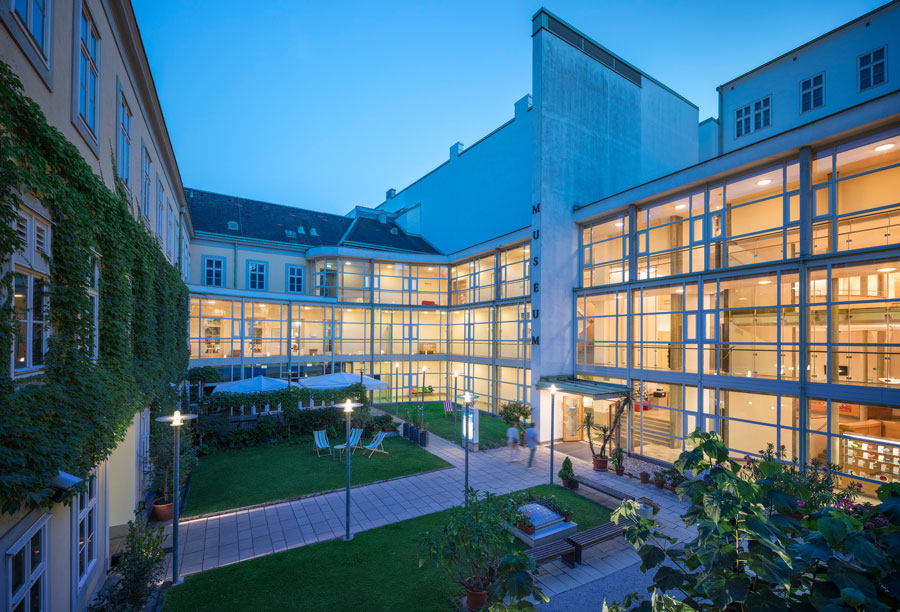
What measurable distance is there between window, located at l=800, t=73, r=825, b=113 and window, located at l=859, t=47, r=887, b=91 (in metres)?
1.27

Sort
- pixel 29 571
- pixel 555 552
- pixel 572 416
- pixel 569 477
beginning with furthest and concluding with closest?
pixel 572 416
pixel 569 477
pixel 555 552
pixel 29 571

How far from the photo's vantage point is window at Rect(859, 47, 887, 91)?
48.4ft

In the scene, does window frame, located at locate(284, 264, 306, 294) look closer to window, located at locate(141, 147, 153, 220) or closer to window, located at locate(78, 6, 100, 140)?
window, located at locate(141, 147, 153, 220)

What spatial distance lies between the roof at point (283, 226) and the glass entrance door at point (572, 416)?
17.1 meters

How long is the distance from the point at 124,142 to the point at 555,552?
493 inches

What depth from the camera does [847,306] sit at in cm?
1103

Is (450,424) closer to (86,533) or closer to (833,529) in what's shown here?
(86,533)

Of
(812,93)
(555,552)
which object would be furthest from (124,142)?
(812,93)

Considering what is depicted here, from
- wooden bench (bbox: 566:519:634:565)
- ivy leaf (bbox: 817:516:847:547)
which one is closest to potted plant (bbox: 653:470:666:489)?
wooden bench (bbox: 566:519:634:565)

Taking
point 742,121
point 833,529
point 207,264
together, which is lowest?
point 833,529

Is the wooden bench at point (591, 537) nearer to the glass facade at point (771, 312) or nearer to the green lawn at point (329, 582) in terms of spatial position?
the green lawn at point (329, 582)

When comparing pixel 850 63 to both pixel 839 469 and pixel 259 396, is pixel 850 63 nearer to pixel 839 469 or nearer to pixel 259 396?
pixel 839 469

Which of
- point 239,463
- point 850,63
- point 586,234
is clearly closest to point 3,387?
point 239,463

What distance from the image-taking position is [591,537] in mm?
8602
